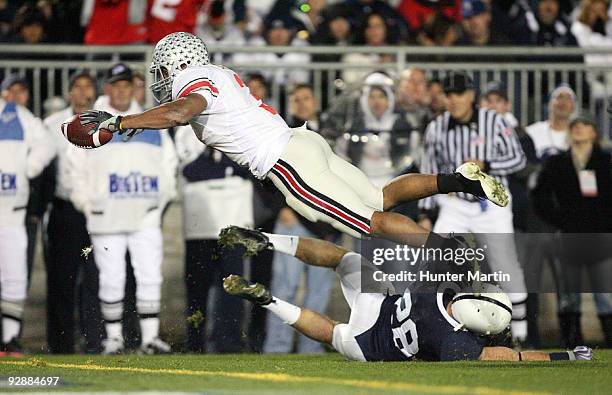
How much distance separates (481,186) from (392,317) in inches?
39.8

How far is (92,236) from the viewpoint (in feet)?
36.7

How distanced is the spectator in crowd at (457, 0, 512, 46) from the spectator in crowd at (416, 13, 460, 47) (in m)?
0.13

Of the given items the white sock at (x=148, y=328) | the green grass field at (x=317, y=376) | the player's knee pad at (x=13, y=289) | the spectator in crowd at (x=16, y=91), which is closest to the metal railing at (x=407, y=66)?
the spectator in crowd at (x=16, y=91)

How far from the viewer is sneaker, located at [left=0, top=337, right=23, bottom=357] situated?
35.0 ft

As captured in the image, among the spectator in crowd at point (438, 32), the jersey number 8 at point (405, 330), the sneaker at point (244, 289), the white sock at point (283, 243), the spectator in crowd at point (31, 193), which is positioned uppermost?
the spectator in crowd at point (438, 32)

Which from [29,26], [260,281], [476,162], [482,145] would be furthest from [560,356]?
[29,26]

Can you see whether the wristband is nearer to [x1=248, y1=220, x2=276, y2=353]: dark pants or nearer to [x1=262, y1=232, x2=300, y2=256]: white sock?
[x1=262, y1=232, x2=300, y2=256]: white sock

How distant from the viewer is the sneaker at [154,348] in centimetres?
1086

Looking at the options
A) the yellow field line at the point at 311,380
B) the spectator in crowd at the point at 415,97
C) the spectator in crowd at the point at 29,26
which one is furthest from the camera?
the spectator in crowd at the point at 29,26

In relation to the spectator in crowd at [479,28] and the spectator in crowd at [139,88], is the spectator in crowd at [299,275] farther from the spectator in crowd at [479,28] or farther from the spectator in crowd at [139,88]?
the spectator in crowd at [479,28]

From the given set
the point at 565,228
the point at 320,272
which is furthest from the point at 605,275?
the point at 320,272

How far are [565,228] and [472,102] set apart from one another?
142cm

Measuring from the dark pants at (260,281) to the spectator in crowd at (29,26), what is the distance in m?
2.96

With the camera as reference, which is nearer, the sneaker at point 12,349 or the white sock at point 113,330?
the sneaker at point 12,349
